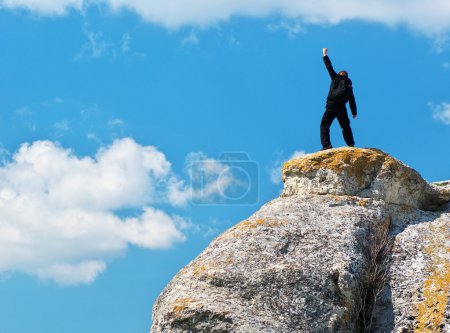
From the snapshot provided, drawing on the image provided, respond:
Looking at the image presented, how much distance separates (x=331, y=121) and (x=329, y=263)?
651 centimetres

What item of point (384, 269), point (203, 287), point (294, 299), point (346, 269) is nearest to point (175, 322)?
point (203, 287)

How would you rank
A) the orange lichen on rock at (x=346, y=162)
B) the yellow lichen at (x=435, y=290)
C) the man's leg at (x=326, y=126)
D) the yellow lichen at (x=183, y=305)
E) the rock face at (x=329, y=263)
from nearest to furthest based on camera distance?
the yellow lichen at (x=183, y=305), the rock face at (x=329, y=263), the yellow lichen at (x=435, y=290), the orange lichen on rock at (x=346, y=162), the man's leg at (x=326, y=126)

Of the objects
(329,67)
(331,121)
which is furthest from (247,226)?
(329,67)

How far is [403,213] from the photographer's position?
1636 cm

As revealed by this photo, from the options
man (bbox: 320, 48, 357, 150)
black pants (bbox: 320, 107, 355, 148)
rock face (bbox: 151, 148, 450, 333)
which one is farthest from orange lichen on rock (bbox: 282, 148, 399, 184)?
man (bbox: 320, 48, 357, 150)

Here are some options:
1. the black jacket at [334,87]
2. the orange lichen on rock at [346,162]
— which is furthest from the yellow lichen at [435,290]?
the black jacket at [334,87]

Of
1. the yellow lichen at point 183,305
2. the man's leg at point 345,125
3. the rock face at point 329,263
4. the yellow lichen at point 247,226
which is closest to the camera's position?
the yellow lichen at point 183,305

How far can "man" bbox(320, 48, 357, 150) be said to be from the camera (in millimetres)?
19500

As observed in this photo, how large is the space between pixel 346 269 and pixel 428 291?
1.59m

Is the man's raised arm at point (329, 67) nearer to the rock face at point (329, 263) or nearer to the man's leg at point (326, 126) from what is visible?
the man's leg at point (326, 126)

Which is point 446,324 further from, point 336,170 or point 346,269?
point 336,170

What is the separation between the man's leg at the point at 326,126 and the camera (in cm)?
1919

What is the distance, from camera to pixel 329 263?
13.9 meters

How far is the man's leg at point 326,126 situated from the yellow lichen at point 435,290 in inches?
185
